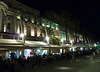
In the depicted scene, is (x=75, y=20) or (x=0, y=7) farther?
(x=75, y=20)

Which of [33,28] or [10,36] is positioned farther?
[33,28]

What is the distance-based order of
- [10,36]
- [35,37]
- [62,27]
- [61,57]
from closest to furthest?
[61,57] < [10,36] < [35,37] < [62,27]

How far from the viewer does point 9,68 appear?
11.1m

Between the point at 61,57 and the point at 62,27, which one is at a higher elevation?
the point at 62,27

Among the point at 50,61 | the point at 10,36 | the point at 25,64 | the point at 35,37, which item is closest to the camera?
the point at 25,64

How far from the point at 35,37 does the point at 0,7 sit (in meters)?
10.1

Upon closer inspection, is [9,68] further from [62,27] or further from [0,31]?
[62,27]

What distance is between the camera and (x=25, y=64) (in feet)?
47.8

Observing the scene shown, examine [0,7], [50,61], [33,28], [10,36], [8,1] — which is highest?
[8,1]

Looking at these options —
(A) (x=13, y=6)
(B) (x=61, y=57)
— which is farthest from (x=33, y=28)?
(B) (x=61, y=57)

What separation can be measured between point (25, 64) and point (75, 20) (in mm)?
43685

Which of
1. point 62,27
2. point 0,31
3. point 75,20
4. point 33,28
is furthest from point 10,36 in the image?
point 75,20

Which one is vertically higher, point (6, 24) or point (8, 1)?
point (8, 1)

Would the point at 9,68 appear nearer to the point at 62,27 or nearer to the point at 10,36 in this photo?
the point at 10,36
